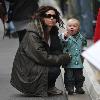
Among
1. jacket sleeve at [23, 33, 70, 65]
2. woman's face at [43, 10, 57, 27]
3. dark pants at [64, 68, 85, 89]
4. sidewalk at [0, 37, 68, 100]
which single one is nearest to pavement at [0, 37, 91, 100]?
sidewalk at [0, 37, 68, 100]

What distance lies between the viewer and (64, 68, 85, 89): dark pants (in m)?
7.82

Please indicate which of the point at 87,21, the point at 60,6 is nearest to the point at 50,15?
the point at 87,21

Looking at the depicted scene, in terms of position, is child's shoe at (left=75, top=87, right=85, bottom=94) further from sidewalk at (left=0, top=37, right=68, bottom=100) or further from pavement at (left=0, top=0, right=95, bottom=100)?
sidewalk at (left=0, top=37, right=68, bottom=100)

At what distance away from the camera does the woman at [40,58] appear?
7.57 meters

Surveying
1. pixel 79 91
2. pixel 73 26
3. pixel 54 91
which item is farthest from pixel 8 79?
pixel 73 26

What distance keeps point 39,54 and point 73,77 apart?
0.63 metres

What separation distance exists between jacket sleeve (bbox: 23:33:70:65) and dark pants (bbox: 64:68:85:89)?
269 mm

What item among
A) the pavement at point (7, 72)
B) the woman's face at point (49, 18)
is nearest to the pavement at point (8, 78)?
the pavement at point (7, 72)

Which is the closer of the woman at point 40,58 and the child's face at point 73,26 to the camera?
the woman at point 40,58

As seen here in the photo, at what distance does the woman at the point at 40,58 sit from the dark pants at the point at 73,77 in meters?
0.19

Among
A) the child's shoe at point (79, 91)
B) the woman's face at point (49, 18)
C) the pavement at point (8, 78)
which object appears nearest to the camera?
the woman's face at point (49, 18)

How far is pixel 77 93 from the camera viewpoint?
7980mm

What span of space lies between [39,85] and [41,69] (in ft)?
0.72

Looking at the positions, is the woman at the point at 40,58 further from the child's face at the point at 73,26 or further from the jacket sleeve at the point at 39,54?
the child's face at the point at 73,26
